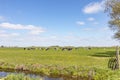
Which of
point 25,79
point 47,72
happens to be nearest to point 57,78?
point 47,72

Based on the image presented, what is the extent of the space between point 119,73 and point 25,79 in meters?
13.5

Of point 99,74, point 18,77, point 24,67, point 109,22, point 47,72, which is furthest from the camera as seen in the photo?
point 109,22

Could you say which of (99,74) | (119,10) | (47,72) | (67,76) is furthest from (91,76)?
(119,10)

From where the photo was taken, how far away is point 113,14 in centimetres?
7188

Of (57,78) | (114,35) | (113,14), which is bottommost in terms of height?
(57,78)

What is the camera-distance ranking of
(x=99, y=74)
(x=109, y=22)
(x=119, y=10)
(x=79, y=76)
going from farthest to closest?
(x=109, y=22), (x=119, y=10), (x=79, y=76), (x=99, y=74)

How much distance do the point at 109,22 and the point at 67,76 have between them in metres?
42.4

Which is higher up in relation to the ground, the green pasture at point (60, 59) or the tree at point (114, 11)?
the tree at point (114, 11)

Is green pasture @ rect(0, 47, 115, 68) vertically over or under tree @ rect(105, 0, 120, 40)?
under

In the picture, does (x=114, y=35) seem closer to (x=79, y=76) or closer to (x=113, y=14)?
(x=113, y=14)

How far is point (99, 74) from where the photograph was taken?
114 feet

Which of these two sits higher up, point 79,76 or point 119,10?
point 119,10

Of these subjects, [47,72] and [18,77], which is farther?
[47,72]

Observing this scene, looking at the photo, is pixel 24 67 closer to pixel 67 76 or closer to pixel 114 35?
pixel 67 76
